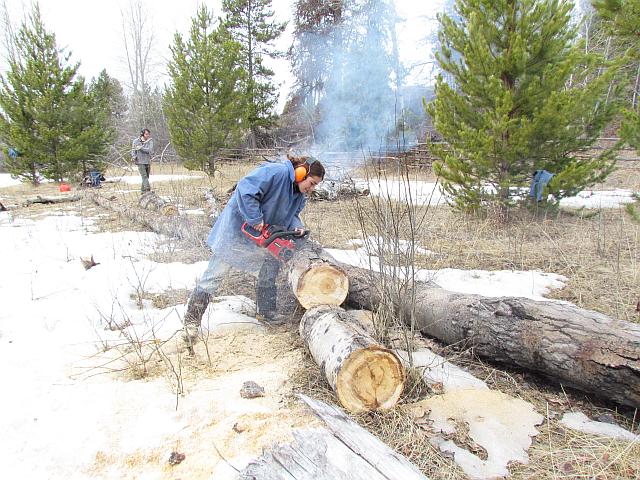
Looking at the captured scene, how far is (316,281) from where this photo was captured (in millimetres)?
3020

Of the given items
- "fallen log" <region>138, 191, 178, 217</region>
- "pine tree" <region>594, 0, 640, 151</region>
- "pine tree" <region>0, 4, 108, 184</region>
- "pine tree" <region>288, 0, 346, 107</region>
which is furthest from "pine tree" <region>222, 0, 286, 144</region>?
"pine tree" <region>594, 0, 640, 151</region>

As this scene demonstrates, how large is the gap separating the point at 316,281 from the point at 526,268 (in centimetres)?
277

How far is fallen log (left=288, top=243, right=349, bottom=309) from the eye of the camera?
2984 mm

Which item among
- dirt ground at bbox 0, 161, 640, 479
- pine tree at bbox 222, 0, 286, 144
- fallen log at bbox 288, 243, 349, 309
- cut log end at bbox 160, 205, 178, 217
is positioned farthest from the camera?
pine tree at bbox 222, 0, 286, 144

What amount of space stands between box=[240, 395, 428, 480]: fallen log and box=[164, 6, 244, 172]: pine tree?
530 inches

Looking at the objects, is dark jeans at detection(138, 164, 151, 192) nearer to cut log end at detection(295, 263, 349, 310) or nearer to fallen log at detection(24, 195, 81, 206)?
fallen log at detection(24, 195, 81, 206)

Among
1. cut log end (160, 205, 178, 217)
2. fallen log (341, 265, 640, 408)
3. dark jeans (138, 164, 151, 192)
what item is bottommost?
fallen log (341, 265, 640, 408)

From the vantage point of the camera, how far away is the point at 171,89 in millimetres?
14375

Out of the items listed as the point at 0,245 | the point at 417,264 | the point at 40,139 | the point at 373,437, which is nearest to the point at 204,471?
the point at 373,437

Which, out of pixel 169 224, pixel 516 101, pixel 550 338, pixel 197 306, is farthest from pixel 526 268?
pixel 169 224

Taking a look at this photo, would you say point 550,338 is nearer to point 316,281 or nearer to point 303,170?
point 316,281

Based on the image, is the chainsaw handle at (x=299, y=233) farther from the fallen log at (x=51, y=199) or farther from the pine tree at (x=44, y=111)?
the pine tree at (x=44, y=111)

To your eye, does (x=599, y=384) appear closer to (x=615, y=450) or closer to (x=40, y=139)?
(x=615, y=450)

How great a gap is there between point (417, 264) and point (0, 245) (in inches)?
234
